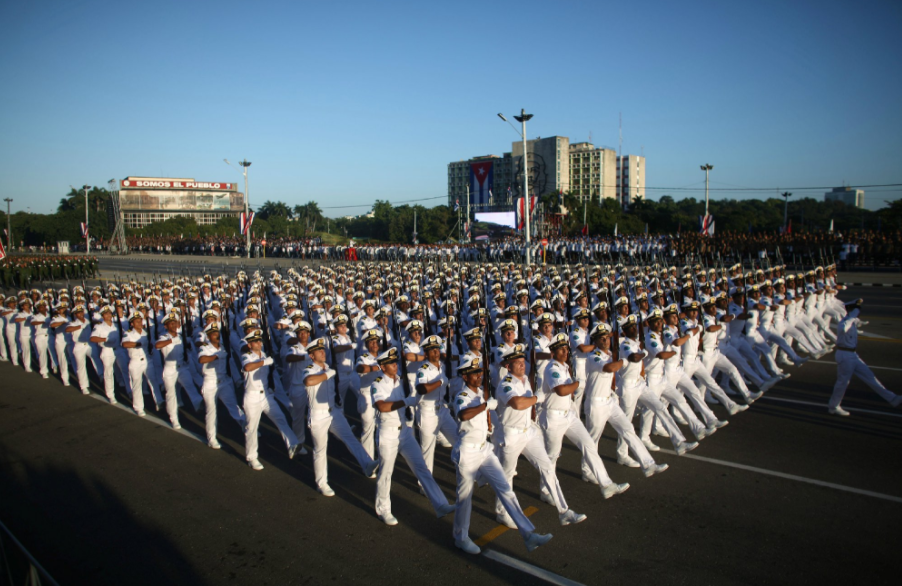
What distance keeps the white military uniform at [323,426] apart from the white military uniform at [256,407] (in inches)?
32.6

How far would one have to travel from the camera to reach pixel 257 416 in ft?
24.3

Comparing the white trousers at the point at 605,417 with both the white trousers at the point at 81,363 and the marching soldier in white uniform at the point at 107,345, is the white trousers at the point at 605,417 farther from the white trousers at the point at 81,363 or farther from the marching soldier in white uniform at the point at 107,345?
the white trousers at the point at 81,363

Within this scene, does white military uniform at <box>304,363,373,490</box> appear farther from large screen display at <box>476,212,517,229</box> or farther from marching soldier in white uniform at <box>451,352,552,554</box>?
large screen display at <box>476,212,517,229</box>

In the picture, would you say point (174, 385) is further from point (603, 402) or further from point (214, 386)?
point (603, 402)

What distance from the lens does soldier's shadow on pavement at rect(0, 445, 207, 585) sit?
17.5ft

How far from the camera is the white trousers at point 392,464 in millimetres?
6043

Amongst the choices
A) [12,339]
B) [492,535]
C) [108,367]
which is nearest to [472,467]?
[492,535]

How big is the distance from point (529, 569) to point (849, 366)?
6.23 metres

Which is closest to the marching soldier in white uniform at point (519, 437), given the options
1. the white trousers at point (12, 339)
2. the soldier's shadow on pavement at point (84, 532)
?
the soldier's shadow on pavement at point (84, 532)

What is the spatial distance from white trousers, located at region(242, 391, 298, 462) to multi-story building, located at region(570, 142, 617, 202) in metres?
148

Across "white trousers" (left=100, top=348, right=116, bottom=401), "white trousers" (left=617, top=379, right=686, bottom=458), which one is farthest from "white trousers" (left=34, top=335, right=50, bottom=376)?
"white trousers" (left=617, top=379, right=686, bottom=458)

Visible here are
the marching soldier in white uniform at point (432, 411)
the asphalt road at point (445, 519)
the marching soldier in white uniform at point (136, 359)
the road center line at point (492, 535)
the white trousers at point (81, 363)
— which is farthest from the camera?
the white trousers at point (81, 363)

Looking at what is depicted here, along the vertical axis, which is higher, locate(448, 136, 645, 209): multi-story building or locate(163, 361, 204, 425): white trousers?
locate(448, 136, 645, 209): multi-story building

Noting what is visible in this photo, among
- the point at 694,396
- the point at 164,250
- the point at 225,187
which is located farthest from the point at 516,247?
the point at 225,187
